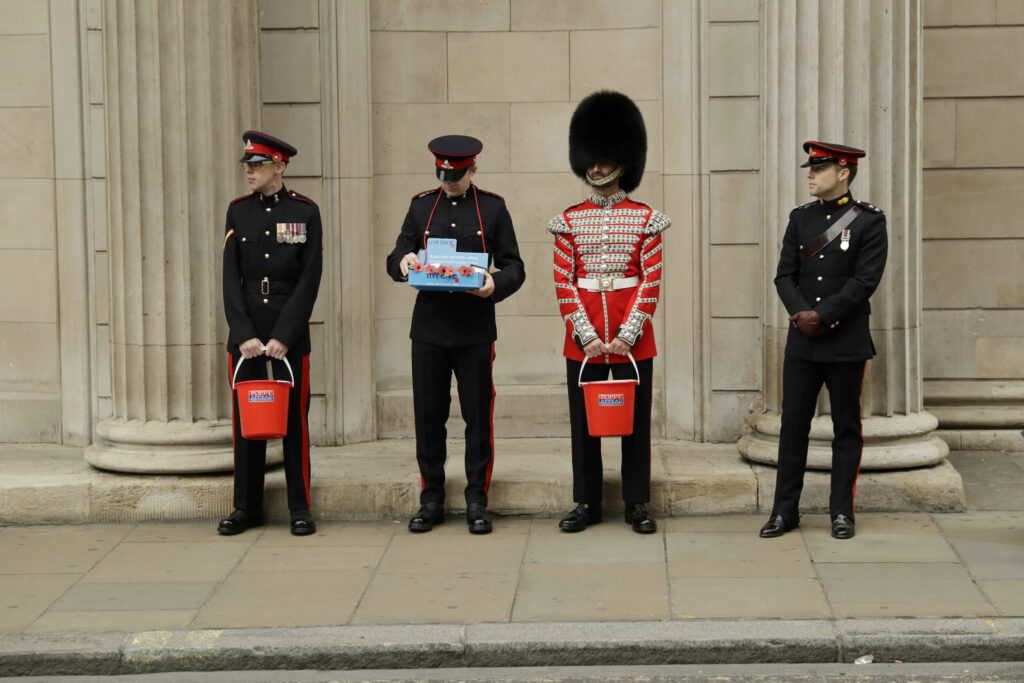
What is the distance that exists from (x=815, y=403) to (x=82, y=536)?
13.4 feet

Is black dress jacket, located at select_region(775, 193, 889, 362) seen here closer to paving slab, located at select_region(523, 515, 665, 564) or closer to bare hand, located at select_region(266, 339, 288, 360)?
paving slab, located at select_region(523, 515, 665, 564)

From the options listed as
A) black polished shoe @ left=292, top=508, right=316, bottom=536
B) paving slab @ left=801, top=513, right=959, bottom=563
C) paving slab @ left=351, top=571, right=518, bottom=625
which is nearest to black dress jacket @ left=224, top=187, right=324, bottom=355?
black polished shoe @ left=292, top=508, right=316, bottom=536

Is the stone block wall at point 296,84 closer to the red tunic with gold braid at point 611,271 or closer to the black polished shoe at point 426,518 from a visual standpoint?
the black polished shoe at point 426,518

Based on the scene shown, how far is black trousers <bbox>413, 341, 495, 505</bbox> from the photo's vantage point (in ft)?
26.4

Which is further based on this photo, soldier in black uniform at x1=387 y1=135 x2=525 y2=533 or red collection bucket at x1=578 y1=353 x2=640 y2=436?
soldier in black uniform at x1=387 y1=135 x2=525 y2=533

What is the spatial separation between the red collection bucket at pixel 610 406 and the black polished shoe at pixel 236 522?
2020 millimetres

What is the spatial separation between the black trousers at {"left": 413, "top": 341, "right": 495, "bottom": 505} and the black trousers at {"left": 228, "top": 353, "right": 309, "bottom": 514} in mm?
620

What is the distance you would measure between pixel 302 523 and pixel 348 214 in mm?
2383

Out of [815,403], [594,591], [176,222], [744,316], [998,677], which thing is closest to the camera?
[998,677]

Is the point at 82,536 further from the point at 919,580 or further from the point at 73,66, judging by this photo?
the point at 919,580

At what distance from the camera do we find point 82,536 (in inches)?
322

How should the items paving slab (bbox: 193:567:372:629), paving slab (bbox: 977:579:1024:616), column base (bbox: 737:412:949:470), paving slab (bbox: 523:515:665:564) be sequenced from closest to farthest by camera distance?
1. paving slab (bbox: 977:579:1024:616)
2. paving slab (bbox: 193:567:372:629)
3. paving slab (bbox: 523:515:665:564)
4. column base (bbox: 737:412:949:470)

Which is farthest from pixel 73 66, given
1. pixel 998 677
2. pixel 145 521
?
pixel 998 677

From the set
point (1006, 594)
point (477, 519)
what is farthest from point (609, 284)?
point (1006, 594)
